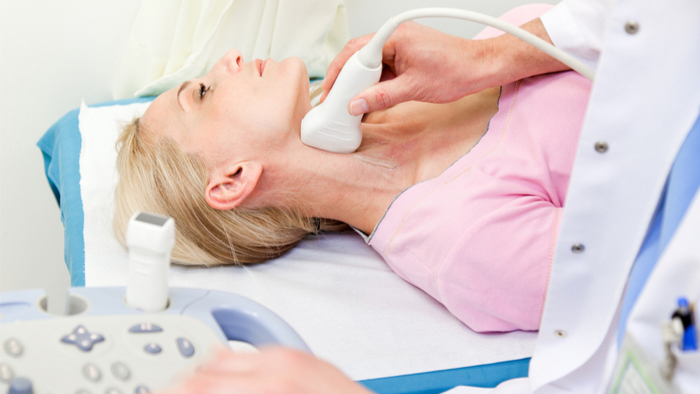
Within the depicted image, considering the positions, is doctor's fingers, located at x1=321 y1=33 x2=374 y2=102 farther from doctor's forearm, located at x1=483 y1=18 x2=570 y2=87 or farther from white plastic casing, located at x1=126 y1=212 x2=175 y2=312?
white plastic casing, located at x1=126 y1=212 x2=175 y2=312

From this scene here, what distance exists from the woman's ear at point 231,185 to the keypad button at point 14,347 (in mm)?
642

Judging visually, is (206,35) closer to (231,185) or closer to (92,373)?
(231,185)

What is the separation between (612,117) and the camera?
2.76 feet

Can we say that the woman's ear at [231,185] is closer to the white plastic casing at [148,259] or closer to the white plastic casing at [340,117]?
the white plastic casing at [340,117]

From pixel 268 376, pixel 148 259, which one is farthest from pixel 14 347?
pixel 268 376

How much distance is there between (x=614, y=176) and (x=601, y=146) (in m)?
0.05

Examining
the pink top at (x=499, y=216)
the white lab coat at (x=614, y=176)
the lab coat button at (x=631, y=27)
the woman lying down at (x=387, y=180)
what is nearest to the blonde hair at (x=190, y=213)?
the woman lying down at (x=387, y=180)

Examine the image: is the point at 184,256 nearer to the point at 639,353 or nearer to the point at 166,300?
the point at 166,300

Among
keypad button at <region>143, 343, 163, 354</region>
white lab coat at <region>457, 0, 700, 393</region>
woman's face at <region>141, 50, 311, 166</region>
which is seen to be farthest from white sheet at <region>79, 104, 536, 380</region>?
keypad button at <region>143, 343, 163, 354</region>

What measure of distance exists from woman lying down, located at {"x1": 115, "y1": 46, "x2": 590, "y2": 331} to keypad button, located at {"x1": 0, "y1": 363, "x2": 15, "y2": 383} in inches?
26.5

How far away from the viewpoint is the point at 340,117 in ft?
3.81

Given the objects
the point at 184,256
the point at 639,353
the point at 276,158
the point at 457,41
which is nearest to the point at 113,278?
the point at 184,256

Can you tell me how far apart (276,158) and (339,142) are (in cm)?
14

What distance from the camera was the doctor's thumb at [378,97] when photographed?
3.60ft
